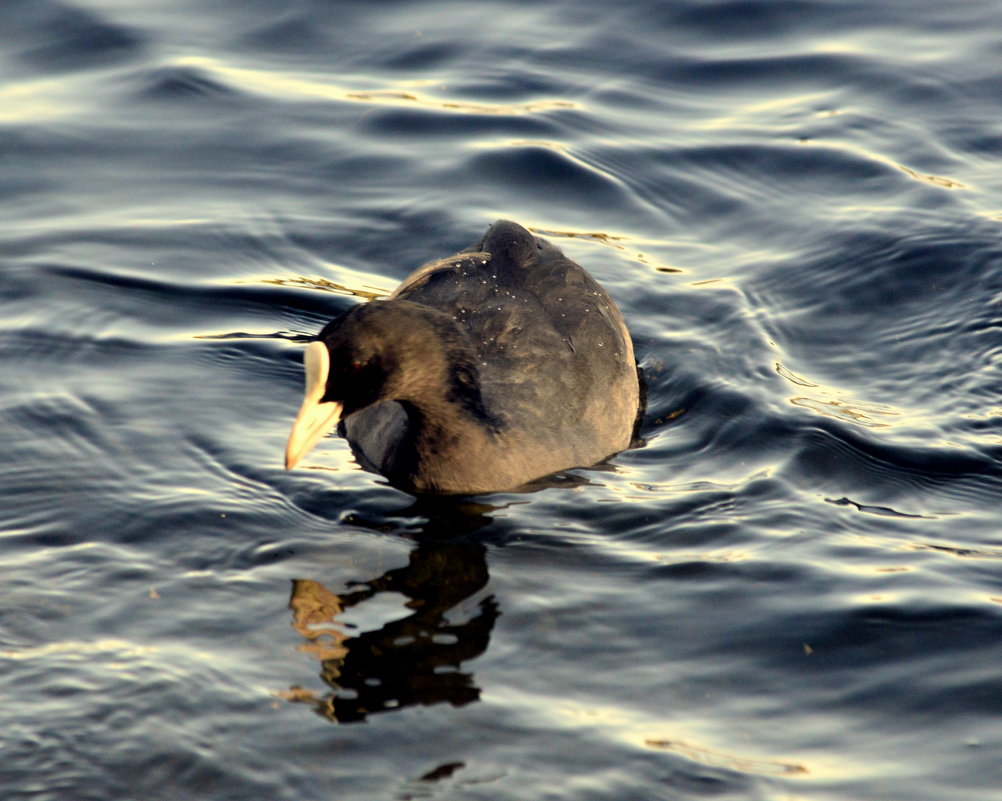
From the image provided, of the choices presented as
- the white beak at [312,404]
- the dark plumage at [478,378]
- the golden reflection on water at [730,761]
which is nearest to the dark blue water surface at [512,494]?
the golden reflection on water at [730,761]

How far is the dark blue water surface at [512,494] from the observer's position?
500cm

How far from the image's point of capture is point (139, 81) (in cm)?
1136

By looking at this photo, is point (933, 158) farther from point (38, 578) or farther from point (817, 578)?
point (38, 578)

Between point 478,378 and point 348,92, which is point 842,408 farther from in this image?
point 348,92

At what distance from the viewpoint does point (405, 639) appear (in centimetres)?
556

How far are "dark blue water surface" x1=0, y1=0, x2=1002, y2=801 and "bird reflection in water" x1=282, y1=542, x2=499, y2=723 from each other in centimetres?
2

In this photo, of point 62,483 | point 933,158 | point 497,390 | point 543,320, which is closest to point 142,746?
point 62,483

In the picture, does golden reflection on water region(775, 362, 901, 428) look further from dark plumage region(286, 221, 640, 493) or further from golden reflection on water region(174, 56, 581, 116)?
golden reflection on water region(174, 56, 581, 116)

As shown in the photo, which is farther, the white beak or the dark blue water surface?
the white beak

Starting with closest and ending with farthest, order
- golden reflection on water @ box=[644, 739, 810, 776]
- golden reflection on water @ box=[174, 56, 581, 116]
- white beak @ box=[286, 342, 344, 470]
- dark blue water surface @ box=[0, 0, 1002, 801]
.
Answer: golden reflection on water @ box=[644, 739, 810, 776] → dark blue water surface @ box=[0, 0, 1002, 801] → white beak @ box=[286, 342, 344, 470] → golden reflection on water @ box=[174, 56, 581, 116]

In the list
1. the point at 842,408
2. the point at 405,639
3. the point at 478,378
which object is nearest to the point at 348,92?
the point at 478,378

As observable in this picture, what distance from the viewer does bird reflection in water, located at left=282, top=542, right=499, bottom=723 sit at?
5.17 m

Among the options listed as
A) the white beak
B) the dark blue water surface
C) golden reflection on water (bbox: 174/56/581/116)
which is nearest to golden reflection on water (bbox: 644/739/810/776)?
the dark blue water surface

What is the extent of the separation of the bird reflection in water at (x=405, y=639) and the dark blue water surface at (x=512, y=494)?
0.07 feet
